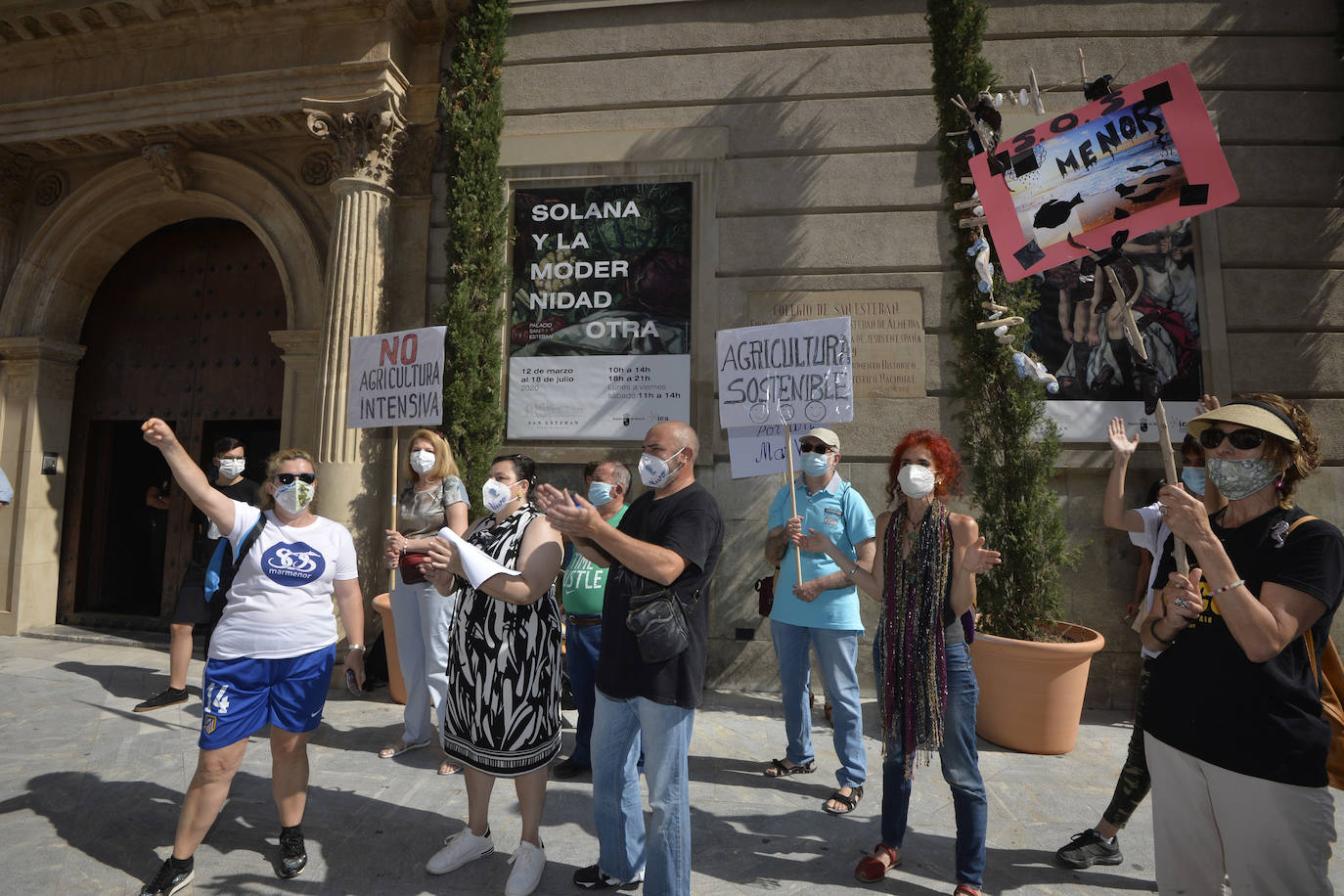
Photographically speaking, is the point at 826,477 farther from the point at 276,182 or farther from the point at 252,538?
the point at 276,182

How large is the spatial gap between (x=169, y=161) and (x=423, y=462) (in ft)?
19.6

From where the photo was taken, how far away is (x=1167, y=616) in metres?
2.37

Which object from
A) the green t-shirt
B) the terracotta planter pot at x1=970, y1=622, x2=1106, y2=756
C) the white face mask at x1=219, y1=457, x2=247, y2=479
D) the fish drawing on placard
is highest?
the fish drawing on placard

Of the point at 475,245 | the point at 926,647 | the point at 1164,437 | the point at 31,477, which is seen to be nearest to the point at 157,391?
the point at 31,477

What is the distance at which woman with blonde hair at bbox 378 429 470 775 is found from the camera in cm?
457

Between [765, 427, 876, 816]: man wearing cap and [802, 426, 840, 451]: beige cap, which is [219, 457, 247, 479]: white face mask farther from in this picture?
[802, 426, 840, 451]: beige cap

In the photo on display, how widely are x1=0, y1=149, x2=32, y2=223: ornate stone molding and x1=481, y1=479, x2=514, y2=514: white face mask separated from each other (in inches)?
374

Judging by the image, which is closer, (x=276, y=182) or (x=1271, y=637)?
(x=1271, y=637)

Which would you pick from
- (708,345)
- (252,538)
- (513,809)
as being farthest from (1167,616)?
(708,345)

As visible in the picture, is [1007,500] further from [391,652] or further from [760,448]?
[391,652]

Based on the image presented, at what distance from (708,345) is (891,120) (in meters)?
3.03

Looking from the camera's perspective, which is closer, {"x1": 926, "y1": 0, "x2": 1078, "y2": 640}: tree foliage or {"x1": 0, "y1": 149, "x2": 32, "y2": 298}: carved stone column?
{"x1": 926, "y1": 0, "x2": 1078, "y2": 640}: tree foliage

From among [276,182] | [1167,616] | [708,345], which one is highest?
[276,182]

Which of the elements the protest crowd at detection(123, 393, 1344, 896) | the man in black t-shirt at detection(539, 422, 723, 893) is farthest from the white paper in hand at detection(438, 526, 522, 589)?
the man in black t-shirt at detection(539, 422, 723, 893)
